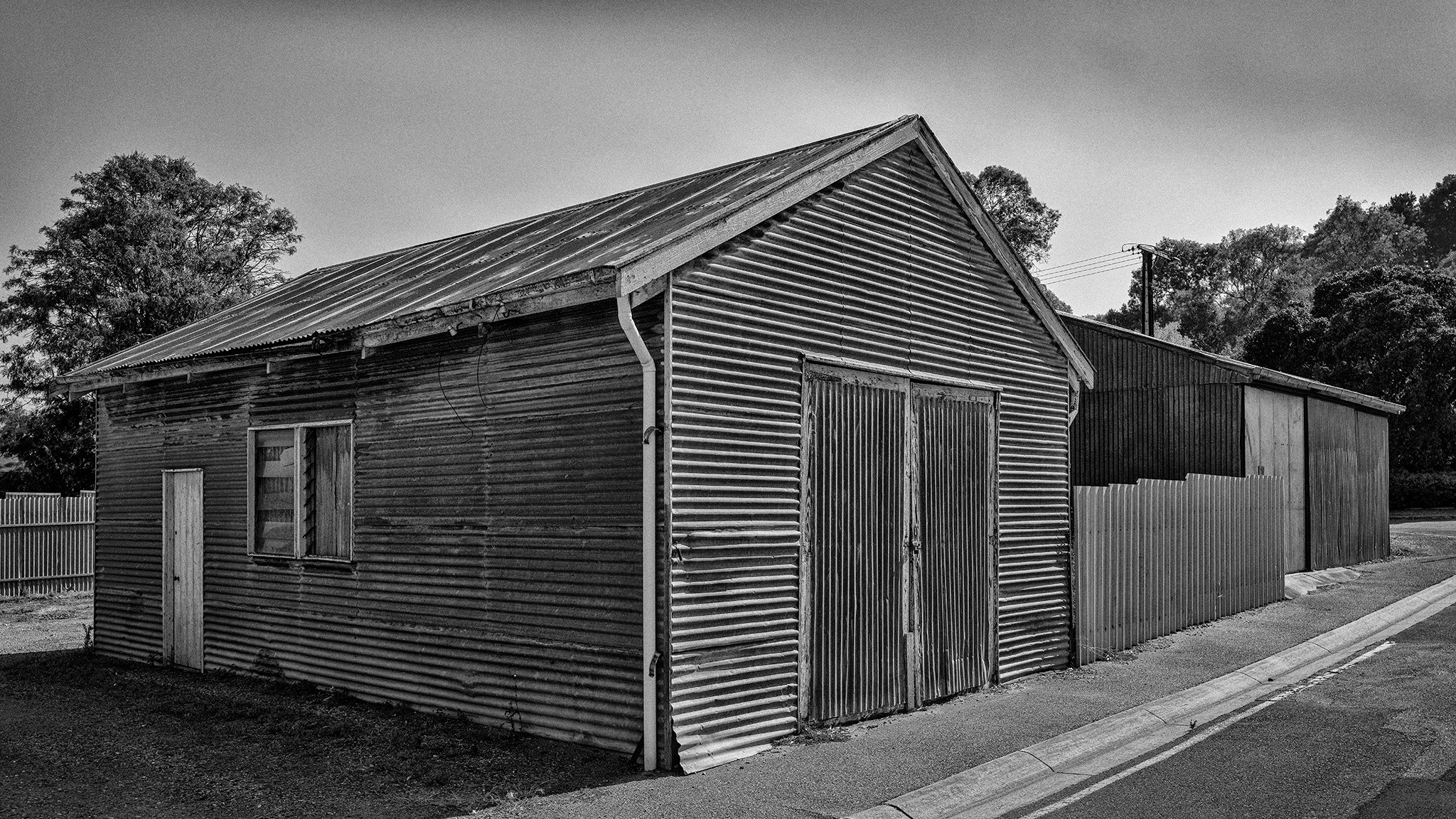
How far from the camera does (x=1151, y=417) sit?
72.5 ft

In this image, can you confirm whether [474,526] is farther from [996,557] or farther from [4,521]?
[4,521]

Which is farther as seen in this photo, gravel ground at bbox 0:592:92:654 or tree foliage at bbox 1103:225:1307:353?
tree foliage at bbox 1103:225:1307:353

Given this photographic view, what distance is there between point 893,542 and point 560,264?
3.89 metres

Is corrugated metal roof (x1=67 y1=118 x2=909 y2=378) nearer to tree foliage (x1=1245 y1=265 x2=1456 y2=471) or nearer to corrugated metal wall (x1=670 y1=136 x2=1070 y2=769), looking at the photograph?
corrugated metal wall (x1=670 y1=136 x2=1070 y2=769)

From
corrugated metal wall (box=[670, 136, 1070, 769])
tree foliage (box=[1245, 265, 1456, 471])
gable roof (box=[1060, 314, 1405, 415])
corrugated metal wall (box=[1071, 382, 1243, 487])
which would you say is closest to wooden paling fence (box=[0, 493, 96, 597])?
corrugated metal wall (box=[670, 136, 1070, 769])

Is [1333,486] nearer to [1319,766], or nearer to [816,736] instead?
[1319,766]

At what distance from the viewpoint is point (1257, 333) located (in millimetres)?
46406

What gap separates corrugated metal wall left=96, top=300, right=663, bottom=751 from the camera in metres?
8.52

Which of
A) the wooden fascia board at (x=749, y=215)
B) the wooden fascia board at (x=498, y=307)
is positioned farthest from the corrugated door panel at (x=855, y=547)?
the wooden fascia board at (x=498, y=307)

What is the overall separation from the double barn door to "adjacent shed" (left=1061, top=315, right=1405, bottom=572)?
438 inches

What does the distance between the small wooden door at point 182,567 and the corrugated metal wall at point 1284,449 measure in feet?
56.9

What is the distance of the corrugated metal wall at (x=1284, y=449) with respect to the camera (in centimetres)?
2097

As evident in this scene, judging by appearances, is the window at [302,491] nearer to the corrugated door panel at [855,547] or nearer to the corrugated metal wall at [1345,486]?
the corrugated door panel at [855,547]

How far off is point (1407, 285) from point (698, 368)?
4206 centimetres
